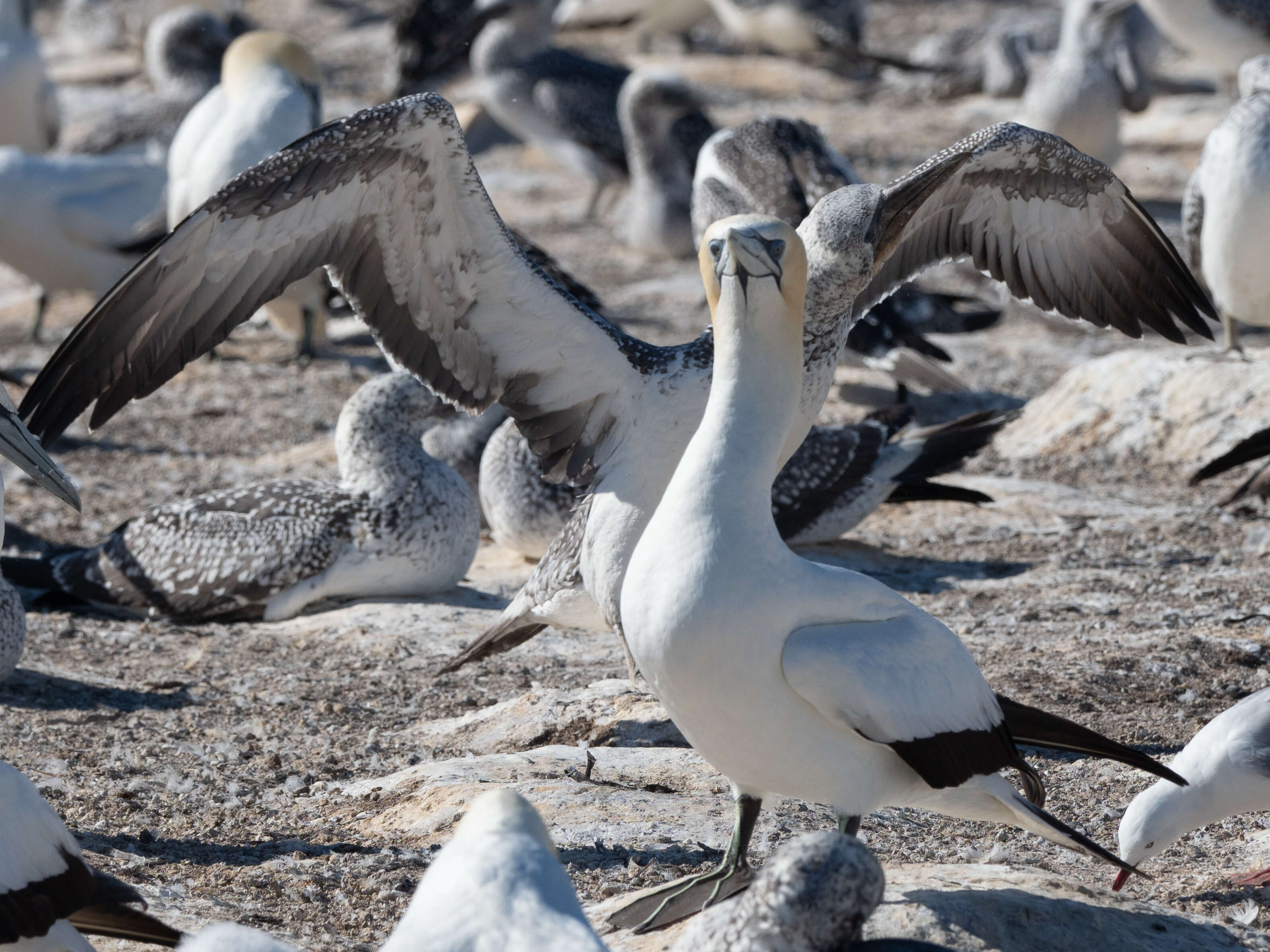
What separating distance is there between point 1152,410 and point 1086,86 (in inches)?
197

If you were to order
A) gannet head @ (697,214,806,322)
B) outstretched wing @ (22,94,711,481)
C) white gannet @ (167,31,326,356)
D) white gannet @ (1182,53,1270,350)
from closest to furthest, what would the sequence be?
gannet head @ (697,214,806,322) → outstretched wing @ (22,94,711,481) → white gannet @ (1182,53,1270,350) → white gannet @ (167,31,326,356)

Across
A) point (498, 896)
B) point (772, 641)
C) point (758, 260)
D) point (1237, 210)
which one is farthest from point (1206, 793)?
point (1237, 210)

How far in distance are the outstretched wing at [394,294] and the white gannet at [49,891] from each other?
1.60 m

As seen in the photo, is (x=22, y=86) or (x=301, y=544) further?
(x=22, y=86)

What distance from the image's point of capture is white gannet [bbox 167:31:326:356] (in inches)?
384

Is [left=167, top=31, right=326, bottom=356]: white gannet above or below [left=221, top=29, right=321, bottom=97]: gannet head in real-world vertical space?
below

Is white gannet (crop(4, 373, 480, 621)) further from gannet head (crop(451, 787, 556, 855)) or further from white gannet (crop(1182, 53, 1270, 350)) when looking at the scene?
white gannet (crop(1182, 53, 1270, 350))

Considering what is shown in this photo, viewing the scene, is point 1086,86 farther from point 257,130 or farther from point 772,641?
point 772,641

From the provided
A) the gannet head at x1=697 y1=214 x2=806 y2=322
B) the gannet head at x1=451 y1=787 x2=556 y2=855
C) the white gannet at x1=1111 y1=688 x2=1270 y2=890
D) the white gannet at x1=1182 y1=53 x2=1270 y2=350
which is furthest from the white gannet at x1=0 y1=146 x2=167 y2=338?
the gannet head at x1=451 y1=787 x2=556 y2=855

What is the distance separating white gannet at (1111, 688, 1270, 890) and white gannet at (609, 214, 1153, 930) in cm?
55

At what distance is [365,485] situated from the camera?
6.75 m

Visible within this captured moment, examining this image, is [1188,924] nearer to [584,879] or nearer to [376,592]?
[584,879]

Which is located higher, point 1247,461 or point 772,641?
point 772,641

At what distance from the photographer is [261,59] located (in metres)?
10.3
